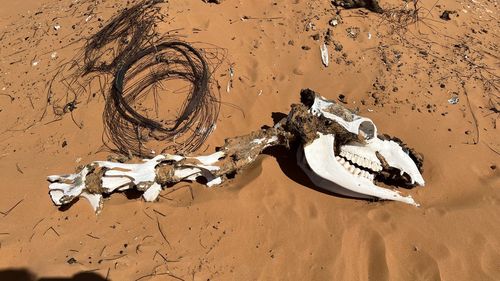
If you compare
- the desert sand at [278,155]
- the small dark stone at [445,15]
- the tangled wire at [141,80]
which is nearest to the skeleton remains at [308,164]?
the desert sand at [278,155]

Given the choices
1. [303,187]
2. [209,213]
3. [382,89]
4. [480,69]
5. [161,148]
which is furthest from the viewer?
[480,69]

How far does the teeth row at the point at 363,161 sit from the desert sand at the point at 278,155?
323 millimetres

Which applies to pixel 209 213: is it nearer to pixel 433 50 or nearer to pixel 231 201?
pixel 231 201

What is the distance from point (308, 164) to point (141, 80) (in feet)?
7.54

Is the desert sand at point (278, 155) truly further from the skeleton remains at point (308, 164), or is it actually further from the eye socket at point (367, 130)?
the eye socket at point (367, 130)

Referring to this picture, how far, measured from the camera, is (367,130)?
12.3ft

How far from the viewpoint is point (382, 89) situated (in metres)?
4.74

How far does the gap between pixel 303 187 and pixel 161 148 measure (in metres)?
1.54

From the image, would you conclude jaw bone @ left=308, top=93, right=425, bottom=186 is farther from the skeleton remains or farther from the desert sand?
the desert sand

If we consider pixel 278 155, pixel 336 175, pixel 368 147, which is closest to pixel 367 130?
pixel 368 147

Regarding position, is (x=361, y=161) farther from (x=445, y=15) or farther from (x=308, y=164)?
(x=445, y=15)

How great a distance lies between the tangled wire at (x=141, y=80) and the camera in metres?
4.32

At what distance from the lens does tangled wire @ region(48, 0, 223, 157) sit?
14.2ft

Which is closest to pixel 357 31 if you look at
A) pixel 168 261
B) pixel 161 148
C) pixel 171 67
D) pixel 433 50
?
pixel 433 50
